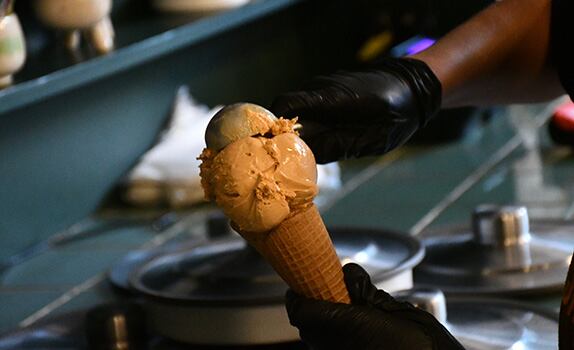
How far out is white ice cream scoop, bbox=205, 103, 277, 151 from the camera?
1360 millimetres

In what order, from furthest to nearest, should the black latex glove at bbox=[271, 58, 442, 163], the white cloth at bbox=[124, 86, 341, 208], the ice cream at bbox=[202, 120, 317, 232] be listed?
1. the white cloth at bbox=[124, 86, 341, 208]
2. the black latex glove at bbox=[271, 58, 442, 163]
3. the ice cream at bbox=[202, 120, 317, 232]

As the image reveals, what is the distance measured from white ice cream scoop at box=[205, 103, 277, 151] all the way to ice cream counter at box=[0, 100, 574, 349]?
67 centimetres

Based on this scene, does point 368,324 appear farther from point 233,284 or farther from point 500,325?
point 233,284

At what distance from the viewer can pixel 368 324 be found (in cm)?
141

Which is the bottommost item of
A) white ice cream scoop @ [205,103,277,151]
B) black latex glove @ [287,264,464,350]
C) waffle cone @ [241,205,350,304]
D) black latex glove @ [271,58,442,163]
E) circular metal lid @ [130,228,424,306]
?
circular metal lid @ [130,228,424,306]

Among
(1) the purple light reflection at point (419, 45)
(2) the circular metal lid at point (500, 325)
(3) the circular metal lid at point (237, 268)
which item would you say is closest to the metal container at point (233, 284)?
(3) the circular metal lid at point (237, 268)

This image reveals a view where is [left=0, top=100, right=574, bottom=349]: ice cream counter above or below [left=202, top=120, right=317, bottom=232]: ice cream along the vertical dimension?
below

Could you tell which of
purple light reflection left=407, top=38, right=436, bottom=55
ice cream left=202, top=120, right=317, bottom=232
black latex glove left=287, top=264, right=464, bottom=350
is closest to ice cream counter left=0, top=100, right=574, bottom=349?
purple light reflection left=407, top=38, right=436, bottom=55

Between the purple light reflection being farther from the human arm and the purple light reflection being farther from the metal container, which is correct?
the human arm

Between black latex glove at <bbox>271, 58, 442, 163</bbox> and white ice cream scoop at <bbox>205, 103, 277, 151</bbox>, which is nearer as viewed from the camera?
white ice cream scoop at <bbox>205, 103, 277, 151</bbox>

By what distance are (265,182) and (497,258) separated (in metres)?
1.13

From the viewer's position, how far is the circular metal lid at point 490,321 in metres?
1.88

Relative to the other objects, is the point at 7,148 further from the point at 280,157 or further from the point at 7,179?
the point at 280,157

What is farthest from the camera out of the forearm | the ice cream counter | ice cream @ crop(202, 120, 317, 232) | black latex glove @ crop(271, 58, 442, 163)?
the ice cream counter
